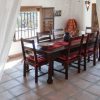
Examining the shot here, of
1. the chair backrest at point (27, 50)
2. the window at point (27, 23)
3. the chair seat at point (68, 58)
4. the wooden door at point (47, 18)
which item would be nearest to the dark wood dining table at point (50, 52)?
the chair backrest at point (27, 50)

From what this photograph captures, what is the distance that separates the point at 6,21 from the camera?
0.61 m

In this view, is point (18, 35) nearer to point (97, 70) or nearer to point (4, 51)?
point (97, 70)

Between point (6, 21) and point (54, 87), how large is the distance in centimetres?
285

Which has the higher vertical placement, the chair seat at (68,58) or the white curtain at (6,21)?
the white curtain at (6,21)

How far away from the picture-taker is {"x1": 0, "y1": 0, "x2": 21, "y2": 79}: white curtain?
23.0 inches

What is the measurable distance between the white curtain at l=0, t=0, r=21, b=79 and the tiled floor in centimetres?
240

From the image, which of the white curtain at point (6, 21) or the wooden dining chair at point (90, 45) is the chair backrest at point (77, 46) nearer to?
the wooden dining chair at point (90, 45)

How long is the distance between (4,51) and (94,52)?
398 cm

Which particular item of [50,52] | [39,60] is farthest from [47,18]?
[50,52]

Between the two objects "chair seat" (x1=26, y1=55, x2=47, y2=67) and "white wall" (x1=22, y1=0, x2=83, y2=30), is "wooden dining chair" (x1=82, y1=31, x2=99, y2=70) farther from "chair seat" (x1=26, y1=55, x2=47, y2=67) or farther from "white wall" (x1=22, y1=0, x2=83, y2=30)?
"white wall" (x1=22, y1=0, x2=83, y2=30)

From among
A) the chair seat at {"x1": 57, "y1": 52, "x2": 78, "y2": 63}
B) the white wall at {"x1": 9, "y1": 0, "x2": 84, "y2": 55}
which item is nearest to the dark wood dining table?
the chair seat at {"x1": 57, "y1": 52, "x2": 78, "y2": 63}

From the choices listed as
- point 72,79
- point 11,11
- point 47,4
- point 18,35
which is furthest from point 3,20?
point 47,4

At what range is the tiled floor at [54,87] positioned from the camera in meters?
2.98

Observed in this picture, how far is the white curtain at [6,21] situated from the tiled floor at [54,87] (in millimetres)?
2402
